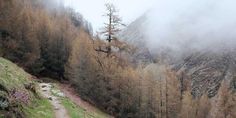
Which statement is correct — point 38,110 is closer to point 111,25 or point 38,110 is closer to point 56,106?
point 56,106

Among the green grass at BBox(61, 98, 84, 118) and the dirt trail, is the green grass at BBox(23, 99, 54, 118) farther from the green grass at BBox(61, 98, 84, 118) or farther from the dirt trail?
the green grass at BBox(61, 98, 84, 118)

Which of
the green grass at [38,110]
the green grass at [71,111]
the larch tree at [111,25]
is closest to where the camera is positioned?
the green grass at [38,110]

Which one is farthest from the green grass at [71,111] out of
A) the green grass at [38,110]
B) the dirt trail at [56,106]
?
the green grass at [38,110]

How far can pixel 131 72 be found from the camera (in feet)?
228

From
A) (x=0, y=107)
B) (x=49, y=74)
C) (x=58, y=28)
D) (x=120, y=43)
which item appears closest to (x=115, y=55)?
(x=120, y=43)

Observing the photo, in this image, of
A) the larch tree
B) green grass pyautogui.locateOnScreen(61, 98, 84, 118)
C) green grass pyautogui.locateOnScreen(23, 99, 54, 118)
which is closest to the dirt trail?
green grass pyautogui.locateOnScreen(61, 98, 84, 118)

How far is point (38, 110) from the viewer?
28.2 m

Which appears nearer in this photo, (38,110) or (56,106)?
(38,110)

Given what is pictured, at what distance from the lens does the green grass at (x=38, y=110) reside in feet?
84.5

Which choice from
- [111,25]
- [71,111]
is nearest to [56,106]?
[71,111]

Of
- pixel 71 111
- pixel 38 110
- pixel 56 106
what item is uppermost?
pixel 38 110

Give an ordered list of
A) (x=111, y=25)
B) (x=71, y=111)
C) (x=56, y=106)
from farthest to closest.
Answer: (x=111, y=25), (x=56, y=106), (x=71, y=111)

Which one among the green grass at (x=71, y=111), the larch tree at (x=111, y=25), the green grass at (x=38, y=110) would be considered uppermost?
the larch tree at (x=111, y=25)

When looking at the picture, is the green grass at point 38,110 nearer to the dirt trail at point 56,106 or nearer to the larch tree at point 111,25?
the dirt trail at point 56,106
